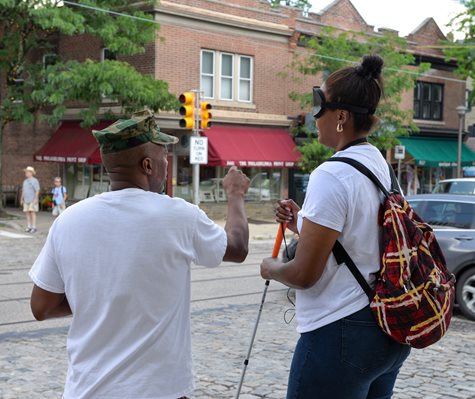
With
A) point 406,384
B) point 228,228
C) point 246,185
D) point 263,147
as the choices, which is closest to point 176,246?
point 228,228

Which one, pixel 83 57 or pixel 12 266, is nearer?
pixel 12 266

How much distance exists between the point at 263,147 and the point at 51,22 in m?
9.49

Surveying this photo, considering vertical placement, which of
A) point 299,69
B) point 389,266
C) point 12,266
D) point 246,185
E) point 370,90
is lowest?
point 12,266

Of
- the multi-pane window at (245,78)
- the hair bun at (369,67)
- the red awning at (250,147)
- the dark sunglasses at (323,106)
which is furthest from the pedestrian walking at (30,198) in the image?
the hair bun at (369,67)

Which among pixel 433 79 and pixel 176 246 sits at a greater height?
pixel 433 79

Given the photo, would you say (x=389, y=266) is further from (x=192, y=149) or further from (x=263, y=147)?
(x=263, y=147)

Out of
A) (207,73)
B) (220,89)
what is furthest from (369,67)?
(220,89)

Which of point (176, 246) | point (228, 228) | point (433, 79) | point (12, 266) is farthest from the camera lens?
point (433, 79)

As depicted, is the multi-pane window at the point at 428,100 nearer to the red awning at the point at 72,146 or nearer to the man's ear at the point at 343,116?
the red awning at the point at 72,146

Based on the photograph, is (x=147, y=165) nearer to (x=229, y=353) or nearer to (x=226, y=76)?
(x=229, y=353)

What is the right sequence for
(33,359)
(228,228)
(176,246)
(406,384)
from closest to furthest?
(176,246) < (228,228) < (406,384) < (33,359)

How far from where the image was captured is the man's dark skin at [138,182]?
8.64 ft

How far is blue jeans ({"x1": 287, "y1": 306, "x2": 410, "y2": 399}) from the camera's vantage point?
266cm

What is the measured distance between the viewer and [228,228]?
2.81m
